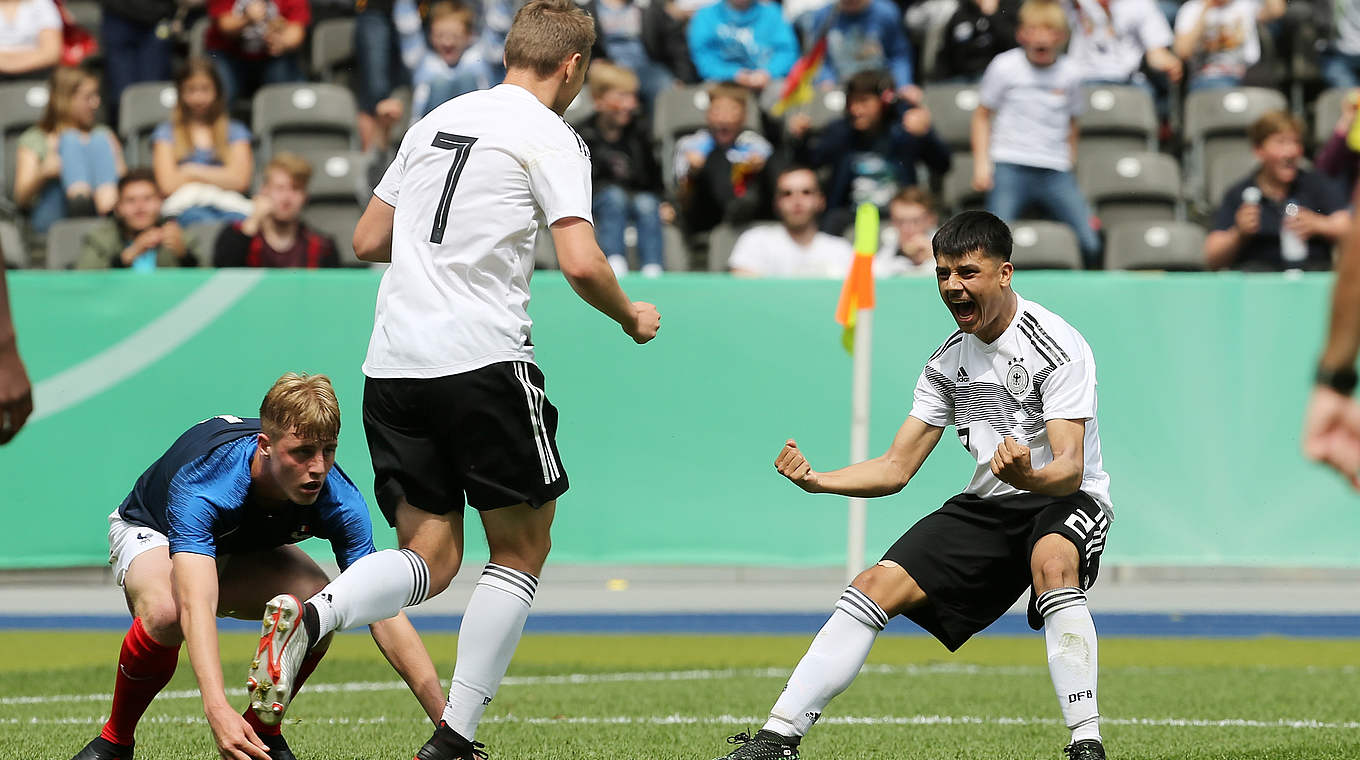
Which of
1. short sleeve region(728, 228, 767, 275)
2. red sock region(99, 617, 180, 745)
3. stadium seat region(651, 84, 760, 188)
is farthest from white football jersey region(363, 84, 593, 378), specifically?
stadium seat region(651, 84, 760, 188)

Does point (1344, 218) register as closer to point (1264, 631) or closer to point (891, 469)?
point (1264, 631)

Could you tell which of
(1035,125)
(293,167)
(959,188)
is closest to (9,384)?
(293,167)

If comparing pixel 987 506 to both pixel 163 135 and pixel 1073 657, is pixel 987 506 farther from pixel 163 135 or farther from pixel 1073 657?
pixel 163 135

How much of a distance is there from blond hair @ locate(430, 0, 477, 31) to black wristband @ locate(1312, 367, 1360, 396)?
10.6 meters

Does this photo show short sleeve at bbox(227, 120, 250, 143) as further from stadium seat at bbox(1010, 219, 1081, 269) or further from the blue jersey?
the blue jersey

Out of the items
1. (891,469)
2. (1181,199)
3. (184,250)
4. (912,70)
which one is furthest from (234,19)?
(891,469)

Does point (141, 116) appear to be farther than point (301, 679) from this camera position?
Yes

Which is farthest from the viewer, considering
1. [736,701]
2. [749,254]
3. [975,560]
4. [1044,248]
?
[1044,248]

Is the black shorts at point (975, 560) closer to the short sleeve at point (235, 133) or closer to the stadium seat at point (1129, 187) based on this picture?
the stadium seat at point (1129, 187)

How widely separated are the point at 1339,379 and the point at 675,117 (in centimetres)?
1104

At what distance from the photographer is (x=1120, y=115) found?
44.3ft

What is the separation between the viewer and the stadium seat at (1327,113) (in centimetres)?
1354

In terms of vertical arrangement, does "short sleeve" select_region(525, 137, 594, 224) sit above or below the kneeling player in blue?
above

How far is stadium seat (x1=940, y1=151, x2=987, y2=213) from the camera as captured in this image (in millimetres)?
12781
